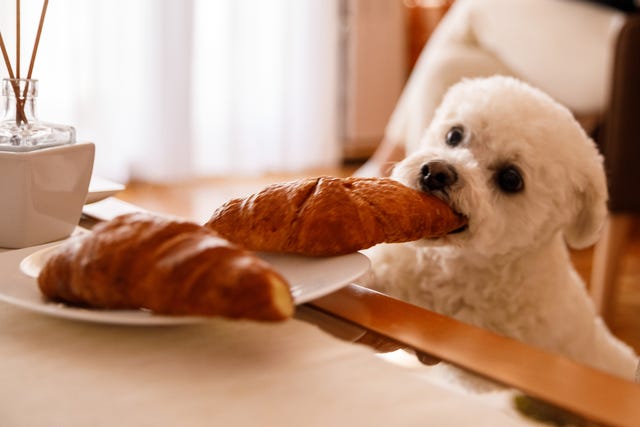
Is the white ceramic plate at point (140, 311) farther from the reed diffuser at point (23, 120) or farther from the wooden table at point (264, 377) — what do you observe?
the reed diffuser at point (23, 120)

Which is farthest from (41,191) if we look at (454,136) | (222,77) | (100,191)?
(222,77)

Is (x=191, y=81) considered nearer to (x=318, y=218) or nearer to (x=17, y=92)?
(x=17, y=92)

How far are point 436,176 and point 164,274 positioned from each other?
538 mm

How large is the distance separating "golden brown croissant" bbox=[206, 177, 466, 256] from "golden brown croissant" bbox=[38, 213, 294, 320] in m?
0.13

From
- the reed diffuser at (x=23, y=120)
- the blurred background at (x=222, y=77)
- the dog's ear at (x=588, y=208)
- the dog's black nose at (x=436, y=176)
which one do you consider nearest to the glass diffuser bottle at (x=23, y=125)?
the reed diffuser at (x=23, y=120)

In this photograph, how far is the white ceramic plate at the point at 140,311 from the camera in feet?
1.80

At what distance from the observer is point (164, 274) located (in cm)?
53

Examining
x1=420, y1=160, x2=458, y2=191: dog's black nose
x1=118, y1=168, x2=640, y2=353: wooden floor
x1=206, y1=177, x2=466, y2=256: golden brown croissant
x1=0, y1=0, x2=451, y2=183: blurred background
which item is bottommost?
x1=118, y1=168, x2=640, y2=353: wooden floor

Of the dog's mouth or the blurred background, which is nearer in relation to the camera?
the dog's mouth

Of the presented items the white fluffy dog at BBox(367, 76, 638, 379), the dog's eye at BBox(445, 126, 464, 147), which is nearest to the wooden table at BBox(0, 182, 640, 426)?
the white fluffy dog at BBox(367, 76, 638, 379)

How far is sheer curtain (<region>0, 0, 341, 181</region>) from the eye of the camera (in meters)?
3.00

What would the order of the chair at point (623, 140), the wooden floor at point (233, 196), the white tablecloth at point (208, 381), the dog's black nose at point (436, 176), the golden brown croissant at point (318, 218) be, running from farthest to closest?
1. the wooden floor at point (233, 196)
2. the chair at point (623, 140)
3. the dog's black nose at point (436, 176)
4. the golden brown croissant at point (318, 218)
5. the white tablecloth at point (208, 381)

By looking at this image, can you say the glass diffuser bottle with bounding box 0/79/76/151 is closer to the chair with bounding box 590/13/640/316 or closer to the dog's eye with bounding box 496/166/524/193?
the dog's eye with bounding box 496/166/524/193

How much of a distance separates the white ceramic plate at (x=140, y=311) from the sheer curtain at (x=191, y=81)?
2.23 m
